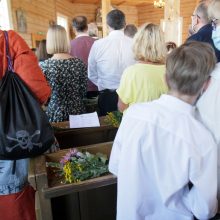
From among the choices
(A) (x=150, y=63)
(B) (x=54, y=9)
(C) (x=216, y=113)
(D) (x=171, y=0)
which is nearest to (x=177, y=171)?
(C) (x=216, y=113)

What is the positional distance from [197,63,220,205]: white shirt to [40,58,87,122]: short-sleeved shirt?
1.35m

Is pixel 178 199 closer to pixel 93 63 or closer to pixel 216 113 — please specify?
pixel 216 113

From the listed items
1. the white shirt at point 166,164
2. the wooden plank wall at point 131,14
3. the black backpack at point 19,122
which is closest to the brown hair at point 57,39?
the black backpack at point 19,122

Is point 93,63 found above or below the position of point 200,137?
above

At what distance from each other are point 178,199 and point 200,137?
277 mm

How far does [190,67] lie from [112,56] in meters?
1.83

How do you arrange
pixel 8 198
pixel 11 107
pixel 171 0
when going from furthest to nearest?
pixel 171 0 → pixel 8 198 → pixel 11 107

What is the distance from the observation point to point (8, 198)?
159cm

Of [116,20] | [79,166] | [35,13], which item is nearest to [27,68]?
[79,166]

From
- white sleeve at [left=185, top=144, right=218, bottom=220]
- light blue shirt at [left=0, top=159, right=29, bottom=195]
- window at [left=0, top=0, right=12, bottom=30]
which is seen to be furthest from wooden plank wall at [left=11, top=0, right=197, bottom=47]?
white sleeve at [left=185, top=144, right=218, bottom=220]

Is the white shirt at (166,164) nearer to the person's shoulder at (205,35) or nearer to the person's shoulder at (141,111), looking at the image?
the person's shoulder at (141,111)

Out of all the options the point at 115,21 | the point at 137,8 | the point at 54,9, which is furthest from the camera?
the point at 137,8

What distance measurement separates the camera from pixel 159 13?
10727mm

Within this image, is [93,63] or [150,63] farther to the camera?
[93,63]
